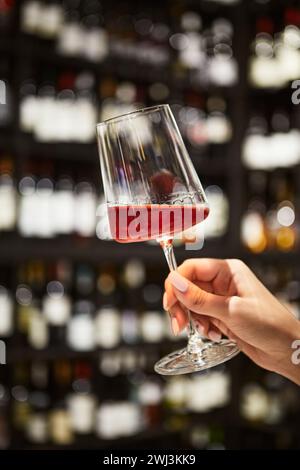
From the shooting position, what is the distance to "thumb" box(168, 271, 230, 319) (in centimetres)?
87

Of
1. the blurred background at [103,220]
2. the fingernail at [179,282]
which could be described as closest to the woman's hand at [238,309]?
the fingernail at [179,282]

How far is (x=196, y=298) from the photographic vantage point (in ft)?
2.89

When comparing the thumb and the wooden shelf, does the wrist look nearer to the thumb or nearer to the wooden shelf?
the thumb

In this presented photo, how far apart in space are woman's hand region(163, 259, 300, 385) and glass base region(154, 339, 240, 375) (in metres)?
0.03

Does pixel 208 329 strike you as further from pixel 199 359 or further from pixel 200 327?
pixel 199 359

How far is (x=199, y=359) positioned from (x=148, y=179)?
0.26m

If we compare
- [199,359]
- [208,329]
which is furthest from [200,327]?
[199,359]

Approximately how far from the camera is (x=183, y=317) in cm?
100

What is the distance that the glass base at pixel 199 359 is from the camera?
0.90 meters

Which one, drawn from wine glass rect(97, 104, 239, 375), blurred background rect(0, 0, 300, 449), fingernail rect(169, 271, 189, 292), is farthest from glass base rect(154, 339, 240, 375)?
blurred background rect(0, 0, 300, 449)

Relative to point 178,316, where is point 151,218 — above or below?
above

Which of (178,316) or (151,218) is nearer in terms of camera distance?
(151,218)

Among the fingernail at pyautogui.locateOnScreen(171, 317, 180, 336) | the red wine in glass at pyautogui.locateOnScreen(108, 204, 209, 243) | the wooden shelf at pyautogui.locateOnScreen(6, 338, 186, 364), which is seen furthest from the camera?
the wooden shelf at pyautogui.locateOnScreen(6, 338, 186, 364)

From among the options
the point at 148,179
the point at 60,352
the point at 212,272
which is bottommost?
the point at 60,352
